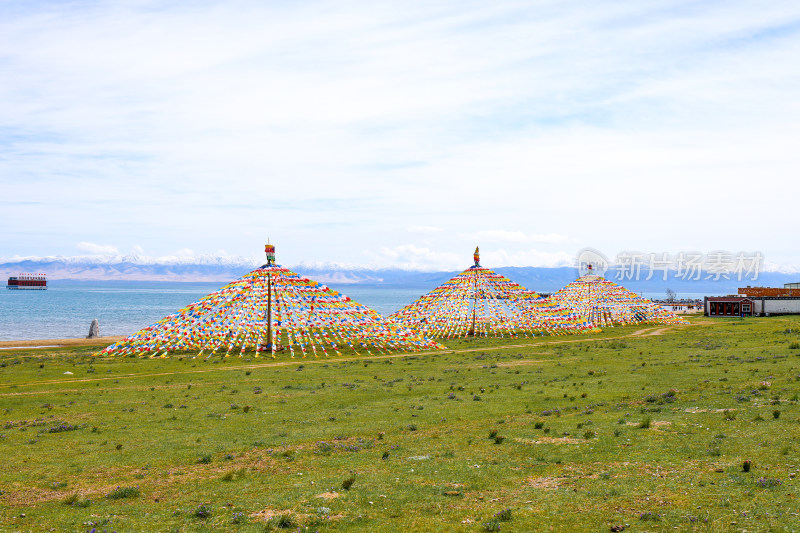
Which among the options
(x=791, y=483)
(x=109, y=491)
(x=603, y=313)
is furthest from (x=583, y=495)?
(x=603, y=313)

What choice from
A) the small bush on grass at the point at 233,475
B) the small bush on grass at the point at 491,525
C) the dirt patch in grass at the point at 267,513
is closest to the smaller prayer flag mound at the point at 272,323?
the small bush on grass at the point at 233,475

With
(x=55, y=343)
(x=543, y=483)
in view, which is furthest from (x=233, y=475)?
(x=55, y=343)

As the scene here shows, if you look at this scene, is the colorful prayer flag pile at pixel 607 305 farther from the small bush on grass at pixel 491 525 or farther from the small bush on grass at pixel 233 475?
the small bush on grass at pixel 491 525

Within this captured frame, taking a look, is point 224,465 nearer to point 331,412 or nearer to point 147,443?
point 147,443

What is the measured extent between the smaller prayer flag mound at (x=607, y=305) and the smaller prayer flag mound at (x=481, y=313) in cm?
1217

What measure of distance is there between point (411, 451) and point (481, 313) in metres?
56.0

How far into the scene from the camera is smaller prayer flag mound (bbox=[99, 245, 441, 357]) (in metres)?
54.8

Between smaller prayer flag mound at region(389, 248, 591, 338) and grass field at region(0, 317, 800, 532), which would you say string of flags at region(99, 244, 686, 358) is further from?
grass field at region(0, 317, 800, 532)

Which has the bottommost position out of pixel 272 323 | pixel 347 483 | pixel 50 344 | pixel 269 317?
pixel 50 344

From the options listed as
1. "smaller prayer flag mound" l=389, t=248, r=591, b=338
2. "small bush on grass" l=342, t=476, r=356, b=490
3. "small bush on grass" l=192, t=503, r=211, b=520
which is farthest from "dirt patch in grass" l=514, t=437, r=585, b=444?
"smaller prayer flag mound" l=389, t=248, r=591, b=338

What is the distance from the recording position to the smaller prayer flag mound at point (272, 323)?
180 ft

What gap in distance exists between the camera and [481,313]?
75.4 meters

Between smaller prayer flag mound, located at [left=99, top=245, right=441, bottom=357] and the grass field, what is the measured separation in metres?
15.1

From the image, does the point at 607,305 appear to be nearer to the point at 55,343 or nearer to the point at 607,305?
the point at 607,305
